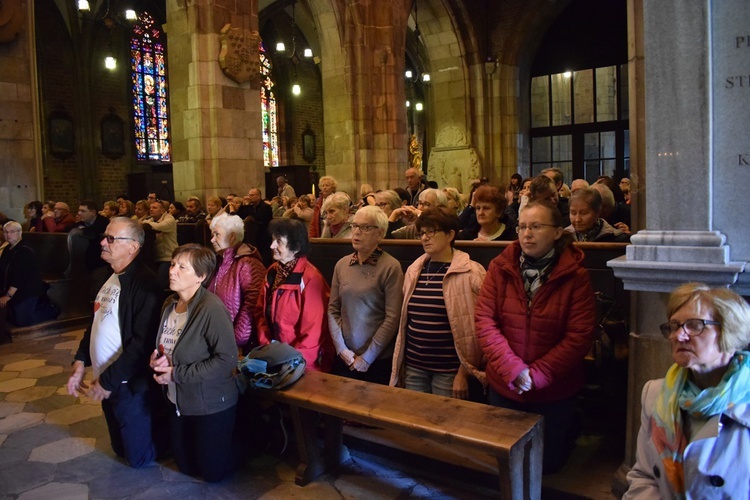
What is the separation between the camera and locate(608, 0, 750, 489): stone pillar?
2473 millimetres

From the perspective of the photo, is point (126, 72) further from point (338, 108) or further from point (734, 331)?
point (734, 331)

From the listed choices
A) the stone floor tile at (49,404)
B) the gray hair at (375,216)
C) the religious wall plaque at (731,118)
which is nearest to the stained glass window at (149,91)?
the stone floor tile at (49,404)

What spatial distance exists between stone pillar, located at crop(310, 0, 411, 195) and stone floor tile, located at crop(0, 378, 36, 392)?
781 centimetres

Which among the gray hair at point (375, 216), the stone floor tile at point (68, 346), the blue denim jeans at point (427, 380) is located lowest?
the stone floor tile at point (68, 346)

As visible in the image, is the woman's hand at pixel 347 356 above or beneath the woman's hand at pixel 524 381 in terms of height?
beneath

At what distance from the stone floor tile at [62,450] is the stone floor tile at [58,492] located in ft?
1.12

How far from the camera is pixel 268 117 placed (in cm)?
2156

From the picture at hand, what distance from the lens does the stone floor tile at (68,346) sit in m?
6.15

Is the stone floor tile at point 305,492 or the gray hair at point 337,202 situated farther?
the gray hair at point 337,202

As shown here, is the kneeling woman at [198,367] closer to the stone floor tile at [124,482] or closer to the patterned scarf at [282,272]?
the stone floor tile at [124,482]

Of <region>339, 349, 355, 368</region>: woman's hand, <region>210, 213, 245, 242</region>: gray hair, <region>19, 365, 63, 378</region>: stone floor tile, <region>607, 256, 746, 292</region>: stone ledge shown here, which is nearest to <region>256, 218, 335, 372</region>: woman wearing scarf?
<region>339, 349, 355, 368</region>: woman's hand

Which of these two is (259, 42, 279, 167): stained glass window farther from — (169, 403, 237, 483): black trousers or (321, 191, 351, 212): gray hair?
(169, 403, 237, 483): black trousers

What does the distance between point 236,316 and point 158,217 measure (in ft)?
15.4

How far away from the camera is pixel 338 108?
12070 millimetres
